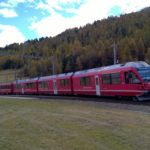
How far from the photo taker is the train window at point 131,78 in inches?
987

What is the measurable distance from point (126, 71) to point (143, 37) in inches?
3386

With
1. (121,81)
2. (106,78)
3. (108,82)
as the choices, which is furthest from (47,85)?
(121,81)

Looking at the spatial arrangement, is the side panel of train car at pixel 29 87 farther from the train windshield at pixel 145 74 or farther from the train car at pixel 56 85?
the train windshield at pixel 145 74

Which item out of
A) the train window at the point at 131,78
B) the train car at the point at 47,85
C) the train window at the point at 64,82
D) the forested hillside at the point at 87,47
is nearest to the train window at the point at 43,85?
the train car at the point at 47,85

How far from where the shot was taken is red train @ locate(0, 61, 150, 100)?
25.0m

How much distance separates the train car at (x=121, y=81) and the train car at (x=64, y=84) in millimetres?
4742

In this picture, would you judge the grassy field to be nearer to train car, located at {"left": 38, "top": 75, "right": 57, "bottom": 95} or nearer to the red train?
the red train

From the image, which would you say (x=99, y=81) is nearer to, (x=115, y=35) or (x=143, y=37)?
(x=143, y=37)

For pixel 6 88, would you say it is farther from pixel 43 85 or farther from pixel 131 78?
pixel 131 78

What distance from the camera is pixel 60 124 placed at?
42.1ft

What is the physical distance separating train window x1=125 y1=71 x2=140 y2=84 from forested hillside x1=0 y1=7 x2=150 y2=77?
5544 cm

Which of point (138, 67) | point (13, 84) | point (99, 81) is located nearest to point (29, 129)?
point (138, 67)

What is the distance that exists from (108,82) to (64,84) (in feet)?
40.2

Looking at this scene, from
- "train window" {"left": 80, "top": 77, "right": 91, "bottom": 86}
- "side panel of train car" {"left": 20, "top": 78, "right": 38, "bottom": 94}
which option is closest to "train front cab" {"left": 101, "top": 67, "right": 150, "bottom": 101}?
"train window" {"left": 80, "top": 77, "right": 91, "bottom": 86}
